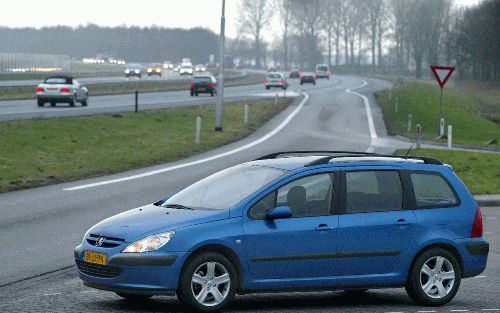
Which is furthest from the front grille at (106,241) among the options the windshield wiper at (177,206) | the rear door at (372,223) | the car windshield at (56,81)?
the car windshield at (56,81)

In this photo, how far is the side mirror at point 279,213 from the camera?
30.9ft

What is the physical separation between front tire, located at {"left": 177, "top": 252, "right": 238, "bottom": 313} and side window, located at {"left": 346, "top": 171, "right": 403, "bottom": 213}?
143 centimetres

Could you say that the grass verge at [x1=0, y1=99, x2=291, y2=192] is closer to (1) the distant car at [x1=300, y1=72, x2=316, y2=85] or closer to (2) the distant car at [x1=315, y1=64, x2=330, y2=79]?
(1) the distant car at [x1=300, y1=72, x2=316, y2=85]

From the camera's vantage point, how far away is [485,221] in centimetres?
1880

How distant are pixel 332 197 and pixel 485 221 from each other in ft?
31.2

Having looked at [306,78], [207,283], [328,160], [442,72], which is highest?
[442,72]

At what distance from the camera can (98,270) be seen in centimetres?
918

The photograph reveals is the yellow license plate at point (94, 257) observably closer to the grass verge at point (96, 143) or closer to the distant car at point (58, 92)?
the grass verge at point (96, 143)

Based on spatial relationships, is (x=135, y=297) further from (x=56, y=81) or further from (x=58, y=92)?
(x=56, y=81)

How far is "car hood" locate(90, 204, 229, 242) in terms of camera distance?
910cm

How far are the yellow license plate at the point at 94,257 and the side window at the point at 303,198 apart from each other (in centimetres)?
134

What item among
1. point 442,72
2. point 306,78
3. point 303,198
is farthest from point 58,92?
point 306,78

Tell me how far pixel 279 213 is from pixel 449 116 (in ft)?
163

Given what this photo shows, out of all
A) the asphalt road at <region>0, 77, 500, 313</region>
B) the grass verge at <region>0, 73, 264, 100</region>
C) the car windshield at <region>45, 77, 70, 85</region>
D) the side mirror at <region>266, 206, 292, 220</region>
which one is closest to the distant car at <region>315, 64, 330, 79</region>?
the grass verge at <region>0, 73, 264, 100</region>
